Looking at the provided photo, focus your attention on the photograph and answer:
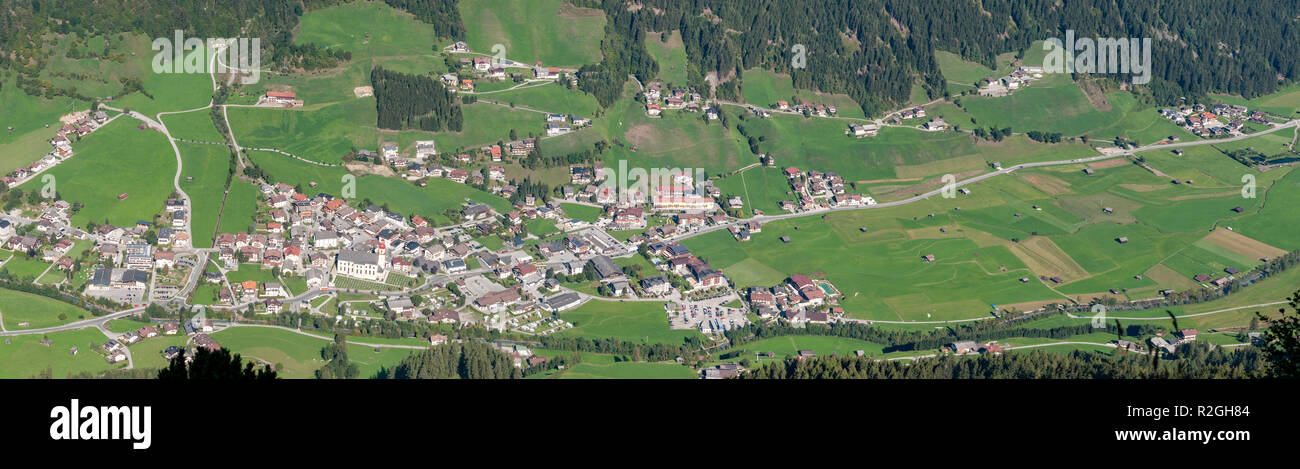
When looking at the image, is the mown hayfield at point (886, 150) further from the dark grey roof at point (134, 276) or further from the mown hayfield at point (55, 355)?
the mown hayfield at point (55, 355)

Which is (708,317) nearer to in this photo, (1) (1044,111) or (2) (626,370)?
(2) (626,370)

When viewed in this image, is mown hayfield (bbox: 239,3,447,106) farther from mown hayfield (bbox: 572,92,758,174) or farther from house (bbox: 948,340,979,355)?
house (bbox: 948,340,979,355)

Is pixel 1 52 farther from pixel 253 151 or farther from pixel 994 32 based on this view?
pixel 994 32

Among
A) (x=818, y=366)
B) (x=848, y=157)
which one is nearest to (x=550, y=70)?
(x=848, y=157)

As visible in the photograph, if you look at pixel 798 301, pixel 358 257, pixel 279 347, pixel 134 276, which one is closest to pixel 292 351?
pixel 279 347

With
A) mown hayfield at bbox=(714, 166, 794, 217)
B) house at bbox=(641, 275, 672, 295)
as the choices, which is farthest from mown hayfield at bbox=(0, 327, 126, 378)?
mown hayfield at bbox=(714, 166, 794, 217)

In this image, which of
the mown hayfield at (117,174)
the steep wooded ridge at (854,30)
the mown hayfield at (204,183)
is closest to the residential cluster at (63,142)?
the mown hayfield at (117,174)
